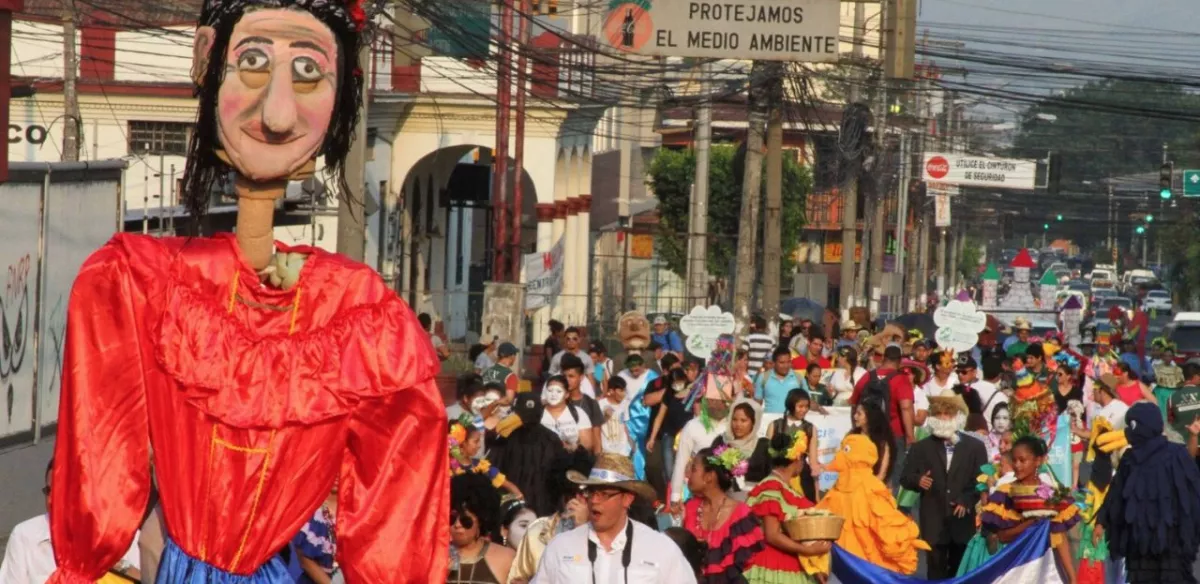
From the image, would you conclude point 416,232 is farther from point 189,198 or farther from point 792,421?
point 189,198

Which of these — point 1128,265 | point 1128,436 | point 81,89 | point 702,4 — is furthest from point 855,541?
point 1128,265

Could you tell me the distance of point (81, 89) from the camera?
34688mm

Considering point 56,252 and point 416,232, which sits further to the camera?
point 416,232

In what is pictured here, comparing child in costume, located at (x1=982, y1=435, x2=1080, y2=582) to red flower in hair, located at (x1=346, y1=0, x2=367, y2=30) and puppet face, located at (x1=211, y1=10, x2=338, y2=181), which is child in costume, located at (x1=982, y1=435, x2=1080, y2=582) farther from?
puppet face, located at (x1=211, y1=10, x2=338, y2=181)

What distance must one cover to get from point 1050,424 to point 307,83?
457 inches

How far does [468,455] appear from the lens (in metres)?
10.9

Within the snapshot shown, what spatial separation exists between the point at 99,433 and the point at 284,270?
570mm

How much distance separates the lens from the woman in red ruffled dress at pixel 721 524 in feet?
32.6

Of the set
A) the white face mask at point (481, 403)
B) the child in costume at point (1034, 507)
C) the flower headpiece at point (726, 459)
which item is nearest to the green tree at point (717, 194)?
the white face mask at point (481, 403)

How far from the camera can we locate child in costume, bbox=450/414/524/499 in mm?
9695

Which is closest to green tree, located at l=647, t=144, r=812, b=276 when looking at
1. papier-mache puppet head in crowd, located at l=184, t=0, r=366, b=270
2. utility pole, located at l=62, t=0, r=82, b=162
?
utility pole, located at l=62, t=0, r=82, b=162

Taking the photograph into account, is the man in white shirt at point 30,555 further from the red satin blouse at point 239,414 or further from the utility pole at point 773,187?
the utility pole at point 773,187

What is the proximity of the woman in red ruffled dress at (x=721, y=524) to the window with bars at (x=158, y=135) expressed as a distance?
25535 millimetres

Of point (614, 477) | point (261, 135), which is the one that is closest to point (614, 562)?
point (614, 477)
